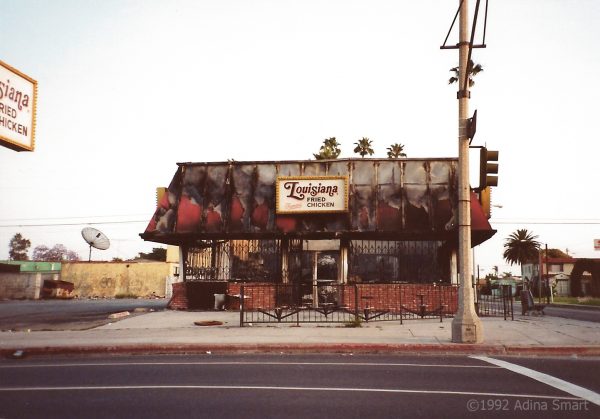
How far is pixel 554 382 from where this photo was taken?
25.4 feet

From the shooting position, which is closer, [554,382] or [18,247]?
[554,382]

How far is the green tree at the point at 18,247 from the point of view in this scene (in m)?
136

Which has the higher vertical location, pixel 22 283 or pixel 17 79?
pixel 17 79

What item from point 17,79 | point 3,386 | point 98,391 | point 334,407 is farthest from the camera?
point 17,79

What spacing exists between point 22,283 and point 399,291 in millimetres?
39259

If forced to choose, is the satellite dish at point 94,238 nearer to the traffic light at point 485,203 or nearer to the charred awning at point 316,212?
the charred awning at point 316,212

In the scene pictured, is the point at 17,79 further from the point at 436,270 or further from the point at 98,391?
the point at 436,270

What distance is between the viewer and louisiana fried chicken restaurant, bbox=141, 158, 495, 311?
71.2ft

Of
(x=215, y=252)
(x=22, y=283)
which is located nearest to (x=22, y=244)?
(x=22, y=283)

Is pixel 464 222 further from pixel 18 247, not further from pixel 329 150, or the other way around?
pixel 18 247

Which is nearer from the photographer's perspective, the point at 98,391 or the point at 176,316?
the point at 98,391

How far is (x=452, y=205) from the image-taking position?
2158 centimetres

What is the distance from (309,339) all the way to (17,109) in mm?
14268

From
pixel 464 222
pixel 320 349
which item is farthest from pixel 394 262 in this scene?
pixel 320 349
